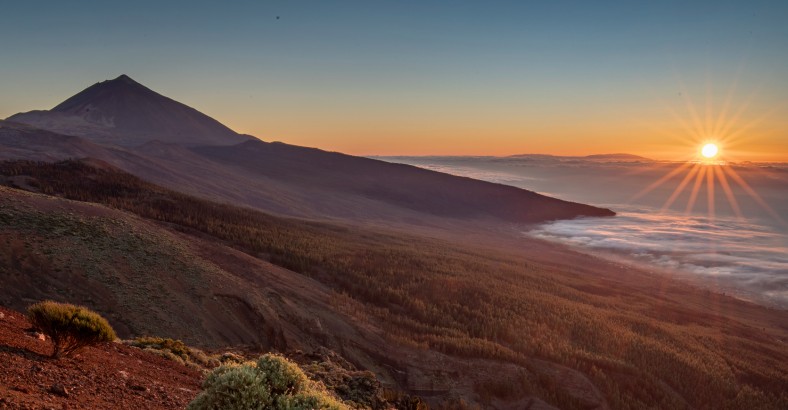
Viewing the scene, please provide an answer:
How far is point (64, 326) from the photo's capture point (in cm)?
714

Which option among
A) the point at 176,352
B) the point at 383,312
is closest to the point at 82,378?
the point at 176,352

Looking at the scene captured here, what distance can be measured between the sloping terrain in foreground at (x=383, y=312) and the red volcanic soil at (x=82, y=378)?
17.5 feet

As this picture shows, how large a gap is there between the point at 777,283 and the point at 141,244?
161 ft

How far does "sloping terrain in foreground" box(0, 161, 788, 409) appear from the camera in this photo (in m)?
14.5

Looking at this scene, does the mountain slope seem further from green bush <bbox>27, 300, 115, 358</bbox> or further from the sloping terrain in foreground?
green bush <bbox>27, 300, 115, 358</bbox>

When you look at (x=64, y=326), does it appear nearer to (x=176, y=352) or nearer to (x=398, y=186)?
(x=176, y=352)

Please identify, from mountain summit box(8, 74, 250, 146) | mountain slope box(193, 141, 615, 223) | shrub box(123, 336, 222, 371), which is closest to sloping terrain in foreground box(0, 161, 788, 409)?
shrub box(123, 336, 222, 371)

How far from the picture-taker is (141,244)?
17.5 metres

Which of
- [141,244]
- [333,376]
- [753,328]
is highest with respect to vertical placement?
[141,244]

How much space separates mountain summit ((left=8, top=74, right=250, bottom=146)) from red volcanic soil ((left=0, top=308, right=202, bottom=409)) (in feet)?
479

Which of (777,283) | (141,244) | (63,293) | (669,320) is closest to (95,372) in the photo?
(63,293)

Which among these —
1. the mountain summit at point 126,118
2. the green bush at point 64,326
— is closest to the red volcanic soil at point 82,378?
the green bush at point 64,326

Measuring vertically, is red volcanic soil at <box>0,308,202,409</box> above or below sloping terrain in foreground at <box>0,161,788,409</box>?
above

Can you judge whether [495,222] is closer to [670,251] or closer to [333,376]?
[670,251]
